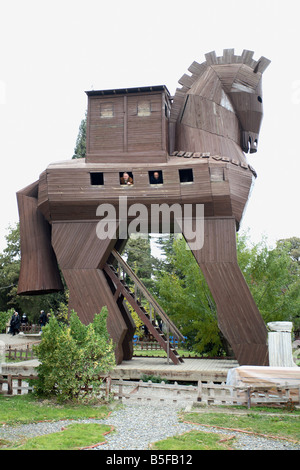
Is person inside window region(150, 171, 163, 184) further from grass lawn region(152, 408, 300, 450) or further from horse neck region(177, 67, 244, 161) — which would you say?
grass lawn region(152, 408, 300, 450)

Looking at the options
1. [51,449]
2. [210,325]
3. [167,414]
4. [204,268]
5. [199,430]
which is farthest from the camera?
[210,325]

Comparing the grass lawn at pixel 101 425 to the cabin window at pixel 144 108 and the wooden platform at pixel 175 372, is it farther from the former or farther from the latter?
the cabin window at pixel 144 108

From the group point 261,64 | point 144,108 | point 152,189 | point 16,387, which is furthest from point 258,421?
point 261,64

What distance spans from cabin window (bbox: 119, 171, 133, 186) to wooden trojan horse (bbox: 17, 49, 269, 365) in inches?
2.9

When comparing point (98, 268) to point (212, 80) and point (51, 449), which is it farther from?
point (51, 449)

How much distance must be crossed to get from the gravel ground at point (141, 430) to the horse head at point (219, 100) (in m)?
8.63

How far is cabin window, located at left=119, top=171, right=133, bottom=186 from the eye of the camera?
13992 millimetres

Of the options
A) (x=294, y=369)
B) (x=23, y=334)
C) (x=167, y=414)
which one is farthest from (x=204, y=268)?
(x=23, y=334)

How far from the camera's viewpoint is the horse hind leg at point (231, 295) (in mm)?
12734

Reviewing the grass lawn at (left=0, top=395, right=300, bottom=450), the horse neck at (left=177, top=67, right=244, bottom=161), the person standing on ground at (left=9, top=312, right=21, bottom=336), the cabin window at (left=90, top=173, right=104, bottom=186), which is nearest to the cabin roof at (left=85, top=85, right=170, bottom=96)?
the horse neck at (left=177, top=67, right=244, bottom=161)

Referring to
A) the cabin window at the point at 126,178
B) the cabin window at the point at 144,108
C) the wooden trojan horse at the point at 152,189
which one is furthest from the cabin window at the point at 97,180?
the cabin window at the point at 144,108

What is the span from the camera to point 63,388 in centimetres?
951

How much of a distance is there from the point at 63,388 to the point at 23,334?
18401mm

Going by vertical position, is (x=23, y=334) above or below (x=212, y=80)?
below
